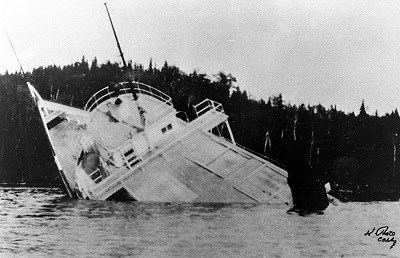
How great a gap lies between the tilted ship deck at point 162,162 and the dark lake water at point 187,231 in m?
0.84

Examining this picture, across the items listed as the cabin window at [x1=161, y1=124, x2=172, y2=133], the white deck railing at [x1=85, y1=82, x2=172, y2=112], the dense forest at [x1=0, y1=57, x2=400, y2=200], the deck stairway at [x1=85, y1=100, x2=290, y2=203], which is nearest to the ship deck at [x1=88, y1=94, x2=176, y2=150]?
the white deck railing at [x1=85, y1=82, x2=172, y2=112]

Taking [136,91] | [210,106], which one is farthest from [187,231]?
[136,91]

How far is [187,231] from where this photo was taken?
1580 cm

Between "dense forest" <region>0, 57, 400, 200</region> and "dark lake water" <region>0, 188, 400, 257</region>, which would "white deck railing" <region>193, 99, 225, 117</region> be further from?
"dark lake water" <region>0, 188, 400, 257</region>

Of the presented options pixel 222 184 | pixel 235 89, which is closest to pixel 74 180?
pixel 222 184

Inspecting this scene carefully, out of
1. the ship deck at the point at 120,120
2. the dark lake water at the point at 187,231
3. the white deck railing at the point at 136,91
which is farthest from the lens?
the white deck railing at the point at 136,91

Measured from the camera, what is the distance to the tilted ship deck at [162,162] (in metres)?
21.4

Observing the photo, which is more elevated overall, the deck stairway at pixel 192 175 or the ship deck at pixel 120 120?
the ship deck at pixel 120 120

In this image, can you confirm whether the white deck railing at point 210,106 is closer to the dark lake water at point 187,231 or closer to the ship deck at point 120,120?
the ship deck at point 120,120

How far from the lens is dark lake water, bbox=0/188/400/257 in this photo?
13.8 metres

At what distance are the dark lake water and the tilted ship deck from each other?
2.75 ft

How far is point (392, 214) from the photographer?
2067 cm

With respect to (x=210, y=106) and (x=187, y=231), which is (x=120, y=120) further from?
(x=187, y=231)

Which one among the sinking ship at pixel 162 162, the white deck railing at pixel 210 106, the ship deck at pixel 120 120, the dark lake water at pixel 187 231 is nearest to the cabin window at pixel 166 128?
the sinking ship at pixel 162 162
